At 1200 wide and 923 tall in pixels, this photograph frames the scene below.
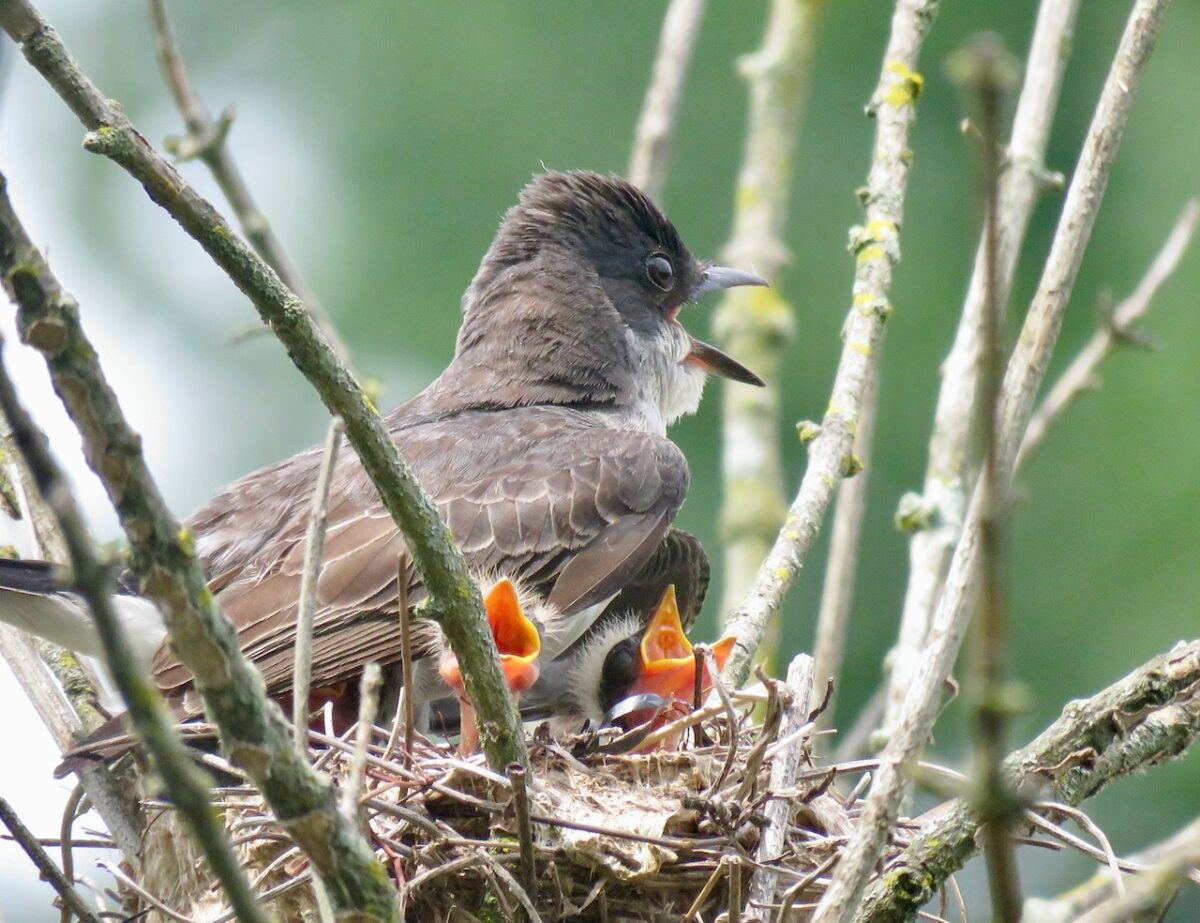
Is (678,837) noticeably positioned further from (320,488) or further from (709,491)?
(709,491)

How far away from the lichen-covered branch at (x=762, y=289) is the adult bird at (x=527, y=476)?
0.27m

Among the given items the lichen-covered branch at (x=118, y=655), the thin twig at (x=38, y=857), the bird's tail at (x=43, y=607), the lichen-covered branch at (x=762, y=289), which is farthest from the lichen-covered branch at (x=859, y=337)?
Answer: the lichen-covered branch at (x=118, y=655)

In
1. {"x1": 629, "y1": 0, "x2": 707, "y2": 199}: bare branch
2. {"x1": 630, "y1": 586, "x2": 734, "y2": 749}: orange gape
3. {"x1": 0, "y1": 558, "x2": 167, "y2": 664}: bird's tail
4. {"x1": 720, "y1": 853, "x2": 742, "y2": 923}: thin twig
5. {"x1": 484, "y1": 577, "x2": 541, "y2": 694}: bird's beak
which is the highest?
{"x1": 629, "y1": 0, "x2": 707, "y2": 199}: bare branch

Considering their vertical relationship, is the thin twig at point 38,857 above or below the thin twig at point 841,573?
below

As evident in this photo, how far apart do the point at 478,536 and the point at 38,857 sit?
2003 mm

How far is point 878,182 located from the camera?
5301 mm

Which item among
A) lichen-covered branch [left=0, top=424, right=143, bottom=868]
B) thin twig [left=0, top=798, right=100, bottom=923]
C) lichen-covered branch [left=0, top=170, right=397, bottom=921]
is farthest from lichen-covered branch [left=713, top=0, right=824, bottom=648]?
lichen-covered branch [left=0, top=170, right=397, bottom=921]

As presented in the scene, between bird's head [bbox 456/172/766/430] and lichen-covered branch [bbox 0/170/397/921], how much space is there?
12.4 ft

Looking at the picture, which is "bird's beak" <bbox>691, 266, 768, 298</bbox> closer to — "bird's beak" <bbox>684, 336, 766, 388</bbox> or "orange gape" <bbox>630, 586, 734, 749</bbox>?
"bird's beak" <bbox>684, 336, 766, 388</bbox>

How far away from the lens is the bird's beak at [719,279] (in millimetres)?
6477

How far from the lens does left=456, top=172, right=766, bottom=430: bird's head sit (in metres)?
6.16

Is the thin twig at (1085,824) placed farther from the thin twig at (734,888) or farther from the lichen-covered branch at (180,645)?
the lichen-covered branch at (180,645)

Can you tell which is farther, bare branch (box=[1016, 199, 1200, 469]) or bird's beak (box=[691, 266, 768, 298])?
bird's beak (box=[691, 266, 768, 298])

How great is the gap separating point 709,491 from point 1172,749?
349 inches
